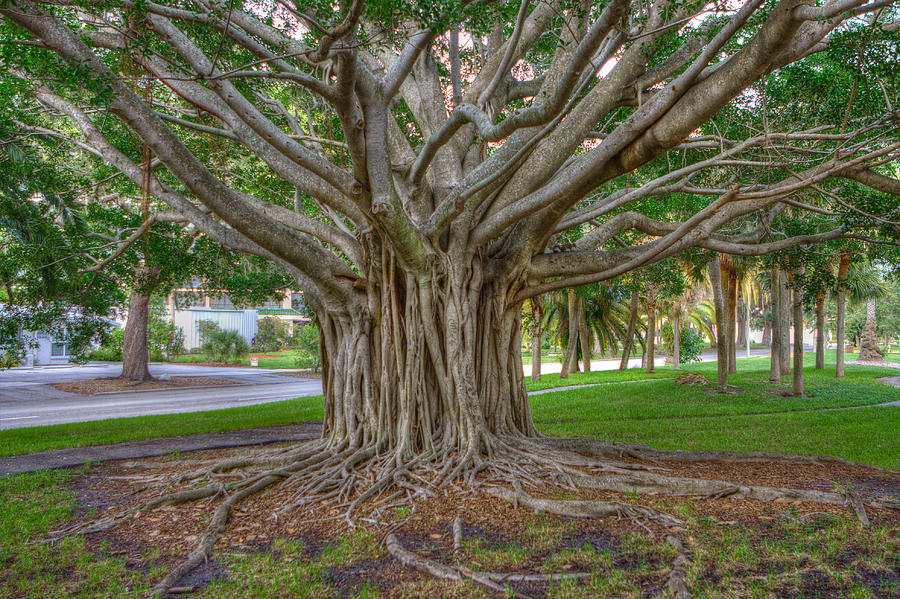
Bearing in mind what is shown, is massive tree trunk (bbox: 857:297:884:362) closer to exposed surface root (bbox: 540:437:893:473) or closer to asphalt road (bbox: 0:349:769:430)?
asphalt road (bbox: 0:349:769:430)

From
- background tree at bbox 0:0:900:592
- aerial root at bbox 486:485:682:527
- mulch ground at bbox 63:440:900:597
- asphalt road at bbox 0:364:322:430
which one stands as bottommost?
asphalt road at bbox 0:364:322:430

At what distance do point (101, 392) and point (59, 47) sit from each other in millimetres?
17879

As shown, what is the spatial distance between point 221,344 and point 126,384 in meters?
11.7

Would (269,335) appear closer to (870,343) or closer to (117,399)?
(117,399)

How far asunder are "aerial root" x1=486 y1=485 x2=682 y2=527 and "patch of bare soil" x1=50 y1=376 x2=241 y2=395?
19213mm

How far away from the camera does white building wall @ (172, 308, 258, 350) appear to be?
139 feet

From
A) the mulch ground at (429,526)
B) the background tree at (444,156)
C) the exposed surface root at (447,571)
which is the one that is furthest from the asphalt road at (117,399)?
the exposed surface root at (447,571)

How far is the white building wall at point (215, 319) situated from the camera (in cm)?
4231

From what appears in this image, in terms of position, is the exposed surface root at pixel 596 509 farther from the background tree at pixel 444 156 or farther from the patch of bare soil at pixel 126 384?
the patch of bare soil at pixel 126 384

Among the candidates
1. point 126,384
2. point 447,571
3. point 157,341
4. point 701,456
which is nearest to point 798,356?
point 701,456

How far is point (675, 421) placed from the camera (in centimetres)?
1138

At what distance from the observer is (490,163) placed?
6.07 metres

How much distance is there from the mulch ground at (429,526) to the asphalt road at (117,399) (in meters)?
8.91

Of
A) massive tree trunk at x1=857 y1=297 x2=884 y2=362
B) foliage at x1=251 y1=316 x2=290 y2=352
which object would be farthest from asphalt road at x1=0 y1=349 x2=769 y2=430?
massive tree trunk at x1=857 y1=297 x2=884 y2=362
